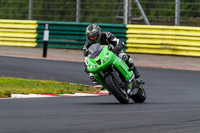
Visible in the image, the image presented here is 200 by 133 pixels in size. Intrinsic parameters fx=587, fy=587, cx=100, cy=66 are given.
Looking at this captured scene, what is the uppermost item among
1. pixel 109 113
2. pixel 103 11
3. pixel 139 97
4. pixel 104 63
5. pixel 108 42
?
pixel 103 11

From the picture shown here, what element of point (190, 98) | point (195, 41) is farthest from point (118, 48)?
point (195, 41)

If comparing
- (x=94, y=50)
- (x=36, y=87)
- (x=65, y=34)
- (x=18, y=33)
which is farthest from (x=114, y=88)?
(x=18, y=33)

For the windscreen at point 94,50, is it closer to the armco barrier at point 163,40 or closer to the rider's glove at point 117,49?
the rider's glove at point 117,49

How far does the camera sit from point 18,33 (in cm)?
2391

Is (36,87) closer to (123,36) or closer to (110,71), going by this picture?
(110,71)

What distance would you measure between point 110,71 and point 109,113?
1.57 m

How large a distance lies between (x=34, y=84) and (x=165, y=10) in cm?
852

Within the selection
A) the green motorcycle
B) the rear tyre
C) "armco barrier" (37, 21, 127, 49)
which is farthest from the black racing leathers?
"armco barrier" (37, 21, 127, 49)

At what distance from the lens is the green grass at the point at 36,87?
11.6 m

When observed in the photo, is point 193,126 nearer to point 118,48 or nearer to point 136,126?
point 136,126

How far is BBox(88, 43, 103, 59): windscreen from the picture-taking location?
9.73m

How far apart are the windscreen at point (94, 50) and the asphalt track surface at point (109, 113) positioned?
32.4 inches

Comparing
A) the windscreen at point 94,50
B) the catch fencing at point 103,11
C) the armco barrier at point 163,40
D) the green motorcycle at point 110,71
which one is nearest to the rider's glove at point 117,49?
the green motorcycle at point 110,71

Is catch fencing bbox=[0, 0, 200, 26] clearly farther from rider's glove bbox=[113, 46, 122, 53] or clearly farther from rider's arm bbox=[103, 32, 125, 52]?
rider's glove bbox=[113, 46, 122, 53]
